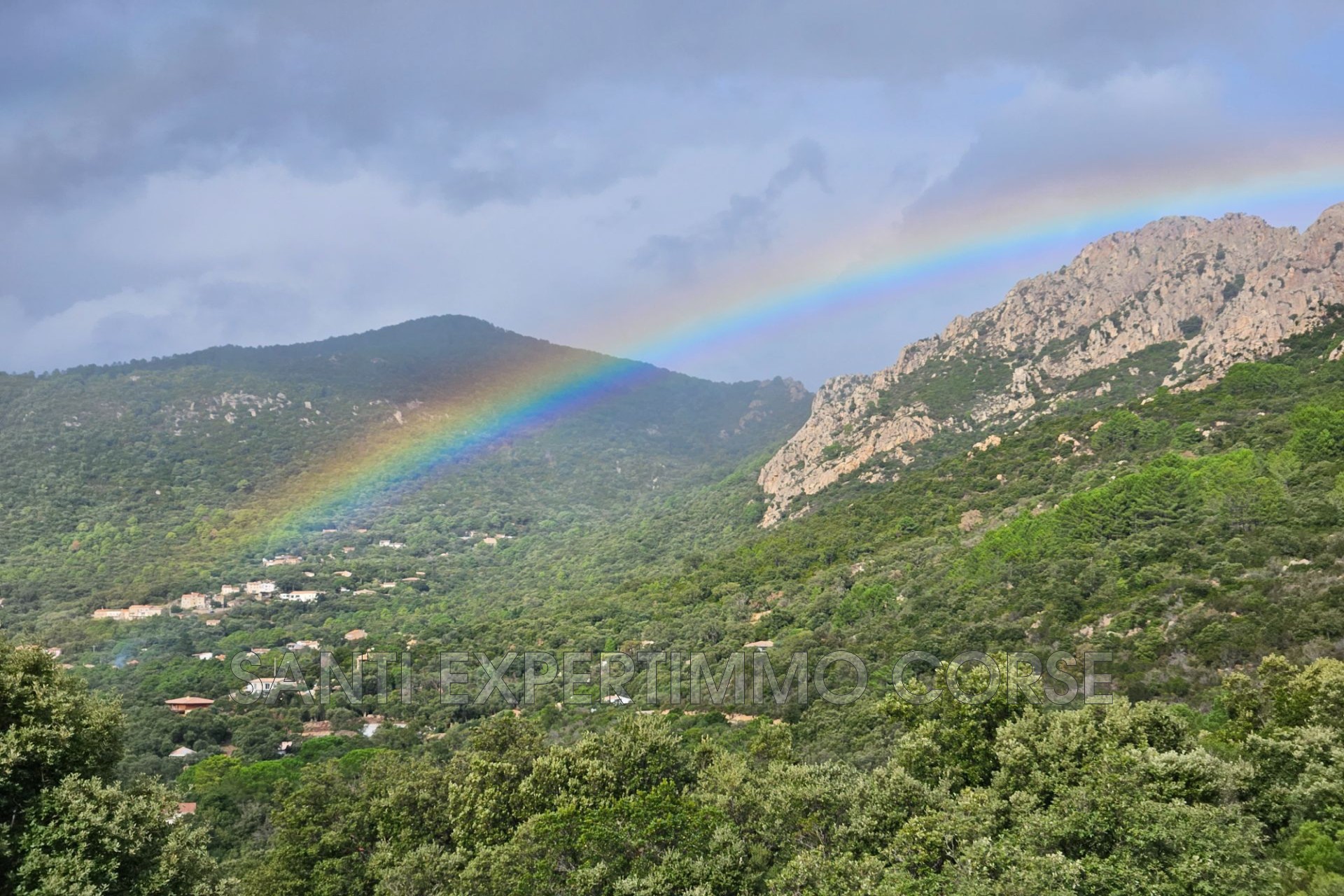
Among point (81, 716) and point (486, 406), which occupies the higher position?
point (486, 406)

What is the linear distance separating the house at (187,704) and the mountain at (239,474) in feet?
108

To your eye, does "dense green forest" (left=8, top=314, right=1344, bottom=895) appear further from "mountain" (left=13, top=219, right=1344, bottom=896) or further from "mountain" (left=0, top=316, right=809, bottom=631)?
"mountain" (left=0, top=316, right=809, bottom=631)

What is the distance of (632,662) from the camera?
5866 cm

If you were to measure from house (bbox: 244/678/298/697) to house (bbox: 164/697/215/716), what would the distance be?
2.89 meters

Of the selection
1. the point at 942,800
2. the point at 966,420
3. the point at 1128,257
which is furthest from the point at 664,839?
the point at 1128,257

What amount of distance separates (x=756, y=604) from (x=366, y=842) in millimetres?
43089

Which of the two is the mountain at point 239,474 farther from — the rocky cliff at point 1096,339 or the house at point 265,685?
the house at point 265,685

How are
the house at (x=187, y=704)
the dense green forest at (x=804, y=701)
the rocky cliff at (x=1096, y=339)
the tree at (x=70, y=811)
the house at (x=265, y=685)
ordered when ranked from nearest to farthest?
the tree at (x=70, y=811) < the dense green forest at (x=804, y=701) < the house at (x=187, y=704) < the house at (x=265, y=685) < the rocky cliff at (x=1096, y=339)

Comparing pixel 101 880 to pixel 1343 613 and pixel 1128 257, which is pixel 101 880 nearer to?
pixel 1343 613

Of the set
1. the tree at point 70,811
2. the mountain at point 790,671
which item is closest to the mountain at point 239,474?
the mountain at point 790,671

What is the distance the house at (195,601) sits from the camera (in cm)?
8812

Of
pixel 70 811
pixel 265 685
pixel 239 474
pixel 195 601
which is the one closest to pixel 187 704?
pixel 265 685

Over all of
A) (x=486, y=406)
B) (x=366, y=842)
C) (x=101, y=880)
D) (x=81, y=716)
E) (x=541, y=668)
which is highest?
(x=486, y=406)

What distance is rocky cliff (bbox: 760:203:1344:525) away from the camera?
81.0 m
